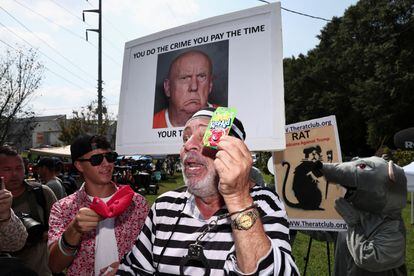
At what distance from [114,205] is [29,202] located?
1662mm

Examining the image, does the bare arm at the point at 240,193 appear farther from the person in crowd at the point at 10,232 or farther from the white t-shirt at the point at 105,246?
the person in crowd at the point at 10,232

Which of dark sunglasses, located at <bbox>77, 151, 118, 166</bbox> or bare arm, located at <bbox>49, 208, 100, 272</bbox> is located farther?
dark sunglasses, located at <bbox>77, 151, 118, 166</bbox>

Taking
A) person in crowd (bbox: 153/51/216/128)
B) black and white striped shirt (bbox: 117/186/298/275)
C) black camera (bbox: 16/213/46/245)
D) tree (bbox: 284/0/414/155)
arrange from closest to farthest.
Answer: black and white striped shirt (bbox: 117/186/298/275)
person in crowd (bbox: 153/51/216/128)
black camera (bbox: 16/213/46/245)
tree (bbox: 284/0/414/155)

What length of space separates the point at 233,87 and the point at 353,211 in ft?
4.92

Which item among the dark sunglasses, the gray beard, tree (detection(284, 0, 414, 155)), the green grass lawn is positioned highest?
tree (detection(284, 0, 414, 155))

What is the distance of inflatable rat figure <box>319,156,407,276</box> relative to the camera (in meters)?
2.76

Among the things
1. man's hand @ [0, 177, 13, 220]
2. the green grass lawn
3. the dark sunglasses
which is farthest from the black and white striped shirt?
the green grass lawn

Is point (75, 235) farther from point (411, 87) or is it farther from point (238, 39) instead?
point (411, 87)

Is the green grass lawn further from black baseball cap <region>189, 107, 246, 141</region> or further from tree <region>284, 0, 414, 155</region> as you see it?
tree <region>284, 0, 414, 155</region>

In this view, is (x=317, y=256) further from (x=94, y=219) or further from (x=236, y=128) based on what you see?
(x=236, y=128)

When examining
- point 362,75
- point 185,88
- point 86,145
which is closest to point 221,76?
point 185,88

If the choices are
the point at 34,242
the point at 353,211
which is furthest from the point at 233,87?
the point at 34,242

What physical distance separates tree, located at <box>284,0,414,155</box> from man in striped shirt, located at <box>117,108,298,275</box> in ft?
93.1

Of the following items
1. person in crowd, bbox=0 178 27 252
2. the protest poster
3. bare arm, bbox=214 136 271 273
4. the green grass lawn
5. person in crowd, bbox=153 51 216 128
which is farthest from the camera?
the green grass lawn
